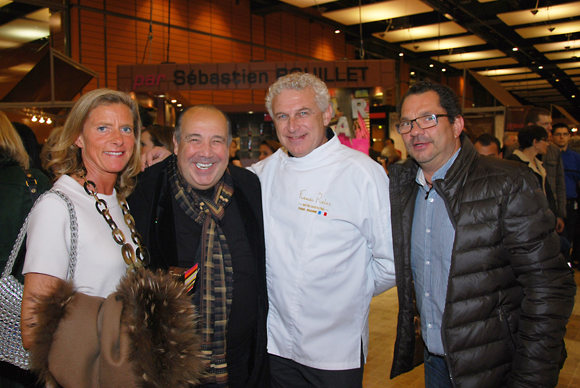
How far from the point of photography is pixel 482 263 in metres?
1.53

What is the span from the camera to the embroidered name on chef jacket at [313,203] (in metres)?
1.90

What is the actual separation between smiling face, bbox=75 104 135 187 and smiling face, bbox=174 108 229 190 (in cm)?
30

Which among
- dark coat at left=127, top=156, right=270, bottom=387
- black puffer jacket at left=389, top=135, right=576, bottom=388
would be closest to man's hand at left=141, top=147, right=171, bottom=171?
dark coat at left=127, top=156, right=270, bottom=387

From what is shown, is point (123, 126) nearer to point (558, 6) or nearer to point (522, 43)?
point (558, 6)

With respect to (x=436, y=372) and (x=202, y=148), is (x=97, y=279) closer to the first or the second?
(x=202, y=148)

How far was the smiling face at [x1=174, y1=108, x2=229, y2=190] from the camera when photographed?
6.06ft

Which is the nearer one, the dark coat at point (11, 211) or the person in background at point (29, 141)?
the dark coat at point (11, 211)

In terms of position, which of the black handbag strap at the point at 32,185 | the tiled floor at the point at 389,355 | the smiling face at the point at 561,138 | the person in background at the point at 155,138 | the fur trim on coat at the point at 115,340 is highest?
the smiling face at the point at 561,138

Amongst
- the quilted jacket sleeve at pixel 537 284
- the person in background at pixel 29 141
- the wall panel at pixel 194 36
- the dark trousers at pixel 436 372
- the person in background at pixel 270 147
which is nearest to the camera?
the quilted jacket sleeve at pixel 537 284

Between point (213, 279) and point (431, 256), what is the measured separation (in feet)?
3.19

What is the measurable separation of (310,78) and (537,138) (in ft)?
10.2

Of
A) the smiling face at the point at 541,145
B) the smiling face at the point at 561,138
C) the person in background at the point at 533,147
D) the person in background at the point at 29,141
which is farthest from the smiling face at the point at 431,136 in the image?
the smiling face at the point at 561,138

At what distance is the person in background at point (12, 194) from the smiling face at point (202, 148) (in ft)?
2.44

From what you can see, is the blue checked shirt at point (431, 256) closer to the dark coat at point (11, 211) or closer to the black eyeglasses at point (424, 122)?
the black eyeglasses at point (424, 122)
